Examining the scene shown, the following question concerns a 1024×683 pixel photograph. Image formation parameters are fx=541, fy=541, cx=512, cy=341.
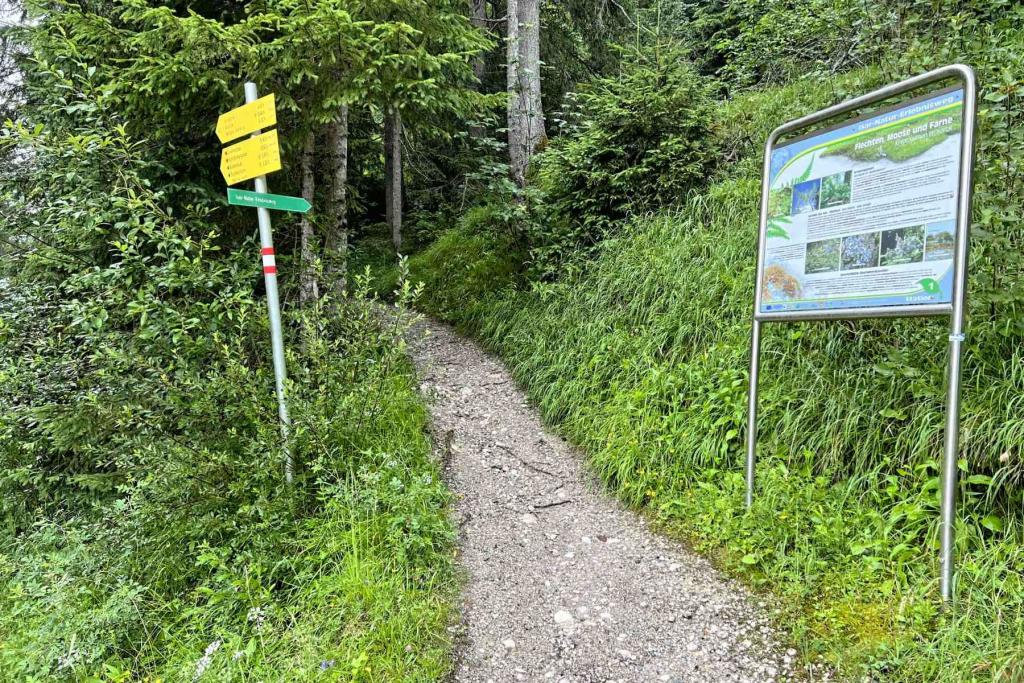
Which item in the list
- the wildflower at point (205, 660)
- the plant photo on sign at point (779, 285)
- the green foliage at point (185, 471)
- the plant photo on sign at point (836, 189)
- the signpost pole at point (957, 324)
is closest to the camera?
the signpost pole at point (957, 324)

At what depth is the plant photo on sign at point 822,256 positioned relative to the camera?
298cm

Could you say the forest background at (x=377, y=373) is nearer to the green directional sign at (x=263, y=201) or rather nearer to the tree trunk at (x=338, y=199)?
the tree trunk at (x=338, y=199)

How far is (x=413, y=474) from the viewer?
13.6 feet

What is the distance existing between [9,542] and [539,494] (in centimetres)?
545

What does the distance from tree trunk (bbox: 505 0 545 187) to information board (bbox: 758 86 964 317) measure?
667 cm

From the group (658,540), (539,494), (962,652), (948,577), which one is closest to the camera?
(962,652)

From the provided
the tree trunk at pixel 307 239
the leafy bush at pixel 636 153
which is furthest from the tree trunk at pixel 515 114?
the tree trunk at pixel 307 239

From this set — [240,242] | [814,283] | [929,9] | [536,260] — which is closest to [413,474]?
[814,283]

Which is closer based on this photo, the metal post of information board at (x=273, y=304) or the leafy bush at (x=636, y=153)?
the metal post of information board at (x=273, y=304)

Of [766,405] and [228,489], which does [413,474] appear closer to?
[228,489]

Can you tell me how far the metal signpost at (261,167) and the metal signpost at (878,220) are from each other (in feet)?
10.3

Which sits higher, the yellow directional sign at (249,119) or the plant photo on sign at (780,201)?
the yellow directional sign at (249,119)

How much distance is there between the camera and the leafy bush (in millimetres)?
6668

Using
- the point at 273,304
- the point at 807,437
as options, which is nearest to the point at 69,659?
the point at 273,304
